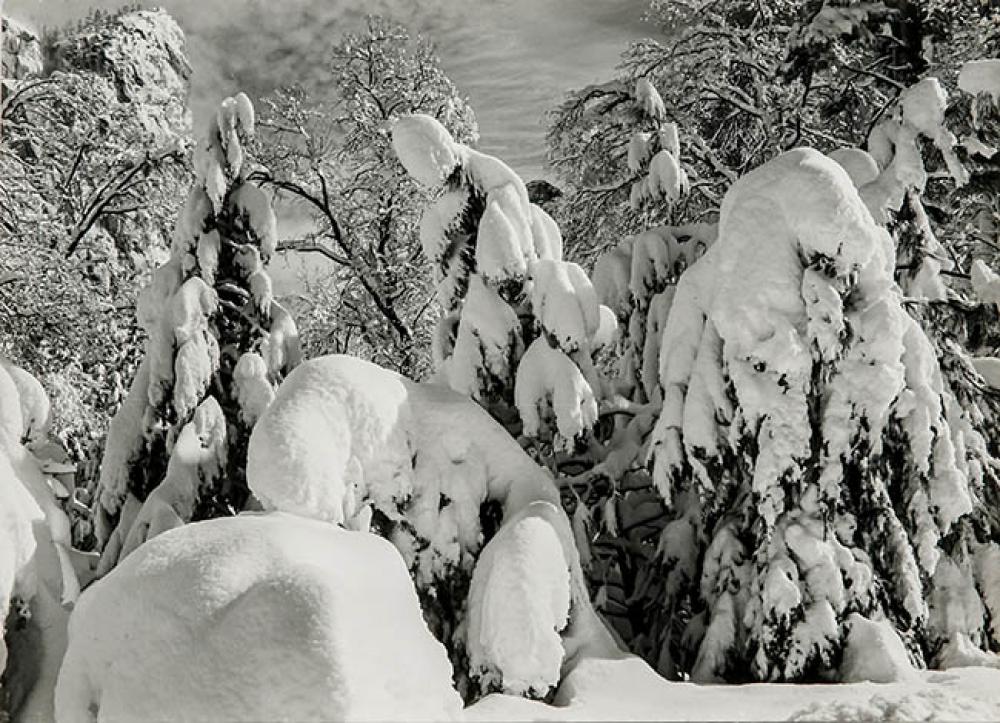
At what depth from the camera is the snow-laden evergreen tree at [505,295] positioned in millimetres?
6801

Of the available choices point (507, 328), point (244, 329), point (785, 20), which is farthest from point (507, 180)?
point (785, 20)

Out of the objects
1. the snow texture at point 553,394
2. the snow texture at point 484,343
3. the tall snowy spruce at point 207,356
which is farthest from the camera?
the tall snowy spruce at point 207,356

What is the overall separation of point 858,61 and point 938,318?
7944 mm

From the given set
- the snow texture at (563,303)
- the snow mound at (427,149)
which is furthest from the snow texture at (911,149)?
the snow mound at (427,149)

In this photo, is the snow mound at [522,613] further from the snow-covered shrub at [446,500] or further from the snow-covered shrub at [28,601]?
the snow-covered shrub at [28,601]

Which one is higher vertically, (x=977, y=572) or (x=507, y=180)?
(x=507, y=180)

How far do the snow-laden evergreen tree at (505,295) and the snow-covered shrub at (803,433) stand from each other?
0.85 m

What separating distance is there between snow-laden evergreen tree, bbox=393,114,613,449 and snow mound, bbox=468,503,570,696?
1.49 m

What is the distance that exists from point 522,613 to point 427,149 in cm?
357

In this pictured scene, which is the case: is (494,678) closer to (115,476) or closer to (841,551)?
(841,551)

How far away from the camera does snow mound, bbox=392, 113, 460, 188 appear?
7125mm

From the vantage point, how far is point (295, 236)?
57.4 ft

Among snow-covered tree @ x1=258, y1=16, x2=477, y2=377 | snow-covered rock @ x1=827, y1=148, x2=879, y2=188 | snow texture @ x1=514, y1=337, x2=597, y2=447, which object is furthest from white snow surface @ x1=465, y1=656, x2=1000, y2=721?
snow-covered tree @ x1=258, y1=16, x2=477, y2=377

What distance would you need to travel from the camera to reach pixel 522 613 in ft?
17.1
